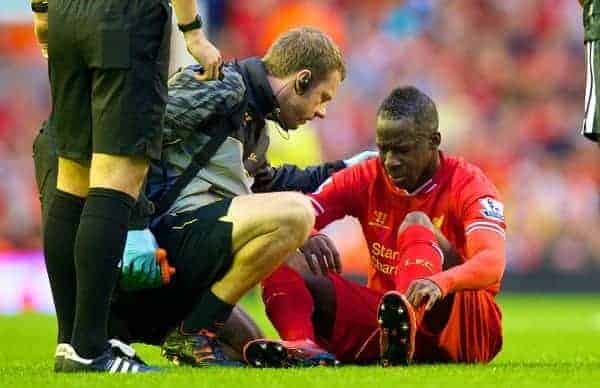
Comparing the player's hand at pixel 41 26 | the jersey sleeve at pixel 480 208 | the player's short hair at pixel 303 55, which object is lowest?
the jersey sleeve at pixel 480 208

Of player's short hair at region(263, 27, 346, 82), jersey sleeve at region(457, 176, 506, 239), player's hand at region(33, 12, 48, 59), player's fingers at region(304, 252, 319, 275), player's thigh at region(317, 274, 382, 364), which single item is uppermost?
player's hand at region(33, 12, 48, 59)

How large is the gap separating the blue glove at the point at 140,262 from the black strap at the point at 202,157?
0.91 ft

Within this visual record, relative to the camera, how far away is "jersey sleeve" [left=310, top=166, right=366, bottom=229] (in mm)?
6148

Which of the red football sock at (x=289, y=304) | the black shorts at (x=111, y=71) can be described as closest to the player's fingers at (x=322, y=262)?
the red football sock at (x=289, y=304)

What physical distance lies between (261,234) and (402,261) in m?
0.57

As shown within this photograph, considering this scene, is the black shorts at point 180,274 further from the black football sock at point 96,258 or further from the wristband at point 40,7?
the wristband at point 40,7

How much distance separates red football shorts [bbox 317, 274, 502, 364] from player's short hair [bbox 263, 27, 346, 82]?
858mm

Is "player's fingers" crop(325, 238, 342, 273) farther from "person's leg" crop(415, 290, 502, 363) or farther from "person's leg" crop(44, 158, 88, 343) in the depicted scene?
"person's leg" crop(44, 158, 88, 343)

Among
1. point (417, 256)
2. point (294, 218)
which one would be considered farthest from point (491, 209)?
point (294, 218)

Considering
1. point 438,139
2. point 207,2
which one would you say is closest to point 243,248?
point 438,139

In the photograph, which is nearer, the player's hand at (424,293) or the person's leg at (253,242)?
the player's hand at (424,293)

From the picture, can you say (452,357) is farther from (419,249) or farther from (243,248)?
(243,248)

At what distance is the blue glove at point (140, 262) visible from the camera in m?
5.30

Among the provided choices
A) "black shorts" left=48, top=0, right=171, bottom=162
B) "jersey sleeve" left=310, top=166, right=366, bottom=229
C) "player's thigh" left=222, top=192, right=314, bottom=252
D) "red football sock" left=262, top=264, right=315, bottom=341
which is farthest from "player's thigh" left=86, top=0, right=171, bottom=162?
"jersey sleeve" left=310, top=166, right=366, bottom=229
